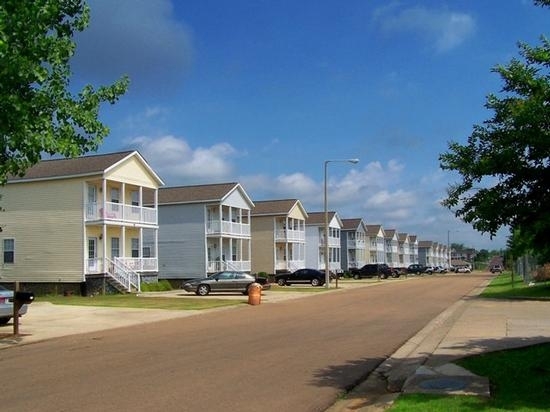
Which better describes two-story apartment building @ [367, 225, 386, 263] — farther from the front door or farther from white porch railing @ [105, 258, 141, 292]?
the front door

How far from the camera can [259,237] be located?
68125 millimetres

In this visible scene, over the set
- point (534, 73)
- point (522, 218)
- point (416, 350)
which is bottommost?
point (416, 350)

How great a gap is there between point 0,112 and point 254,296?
738 inches

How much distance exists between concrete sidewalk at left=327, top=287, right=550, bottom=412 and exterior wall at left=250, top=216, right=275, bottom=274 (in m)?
43.0

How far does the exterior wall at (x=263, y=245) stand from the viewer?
67250mm

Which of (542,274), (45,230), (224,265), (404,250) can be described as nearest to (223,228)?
(224,265)

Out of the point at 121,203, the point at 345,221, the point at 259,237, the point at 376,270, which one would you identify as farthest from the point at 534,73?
the point at 345,221

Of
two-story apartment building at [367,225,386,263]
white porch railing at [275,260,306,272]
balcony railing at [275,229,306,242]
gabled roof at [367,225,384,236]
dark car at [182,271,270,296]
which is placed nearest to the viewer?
dark car at [182,271,270,296]

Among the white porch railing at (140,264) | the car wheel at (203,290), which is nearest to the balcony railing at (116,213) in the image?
the white porch railing at (140,264)

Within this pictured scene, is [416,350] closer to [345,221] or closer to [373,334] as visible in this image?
[373,334]

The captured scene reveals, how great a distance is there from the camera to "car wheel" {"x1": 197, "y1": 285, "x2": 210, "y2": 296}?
3866 centimetres

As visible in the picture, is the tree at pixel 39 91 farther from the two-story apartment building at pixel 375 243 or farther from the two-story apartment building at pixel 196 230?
the two-story apartment building at pixel 375 243

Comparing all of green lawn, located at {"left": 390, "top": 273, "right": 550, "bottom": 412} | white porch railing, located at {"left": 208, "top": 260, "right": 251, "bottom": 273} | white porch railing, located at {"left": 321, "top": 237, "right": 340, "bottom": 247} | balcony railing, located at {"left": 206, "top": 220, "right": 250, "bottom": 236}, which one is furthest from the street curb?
white porch railing, located at {"left": 321, "top": 237, "right": 340, "bottom": 247}

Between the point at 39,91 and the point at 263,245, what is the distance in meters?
53.8
